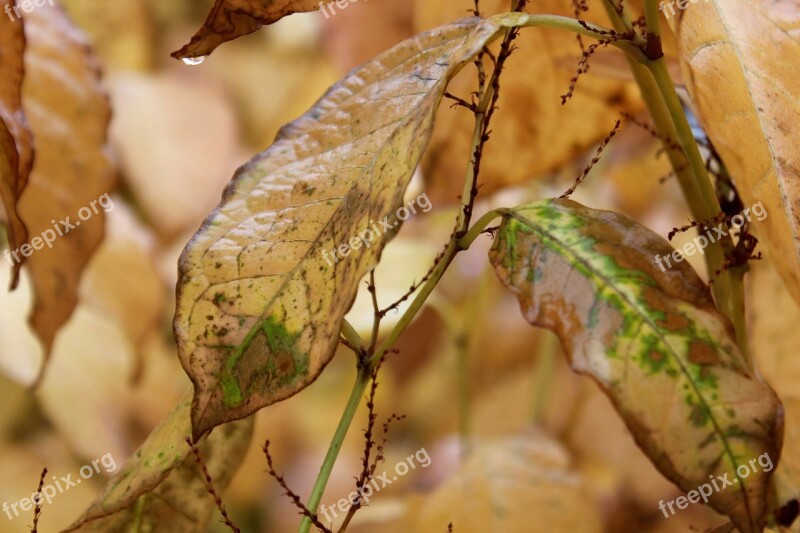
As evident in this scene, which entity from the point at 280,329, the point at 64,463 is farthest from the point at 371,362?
the point at 64,463

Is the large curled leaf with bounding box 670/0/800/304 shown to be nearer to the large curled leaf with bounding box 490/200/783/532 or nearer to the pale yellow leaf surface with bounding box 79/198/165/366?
the large curled leaf with bounding box 490/200/783/532

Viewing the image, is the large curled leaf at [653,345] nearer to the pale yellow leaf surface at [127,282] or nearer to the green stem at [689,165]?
the green stem at [689,165]

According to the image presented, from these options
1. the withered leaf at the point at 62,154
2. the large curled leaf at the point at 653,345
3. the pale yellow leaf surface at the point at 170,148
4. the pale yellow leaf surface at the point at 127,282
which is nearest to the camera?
the large curled leaf at the point at 653,345

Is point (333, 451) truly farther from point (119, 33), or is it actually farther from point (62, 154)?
point (119, 33)

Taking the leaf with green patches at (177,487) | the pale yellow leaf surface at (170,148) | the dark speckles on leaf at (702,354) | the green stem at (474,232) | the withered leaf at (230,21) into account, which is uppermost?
the pale yellow leaf surface at (170,148)

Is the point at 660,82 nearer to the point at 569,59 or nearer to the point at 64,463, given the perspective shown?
the point at 569,59

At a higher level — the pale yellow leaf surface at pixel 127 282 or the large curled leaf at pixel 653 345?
the pale yellow leaf surface at pixel 127 282

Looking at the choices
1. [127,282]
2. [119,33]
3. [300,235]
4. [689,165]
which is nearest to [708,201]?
[689,165]

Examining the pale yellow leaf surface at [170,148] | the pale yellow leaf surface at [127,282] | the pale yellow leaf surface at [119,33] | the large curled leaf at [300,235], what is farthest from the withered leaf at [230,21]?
the pale yellow leaf surface at [119,33]
